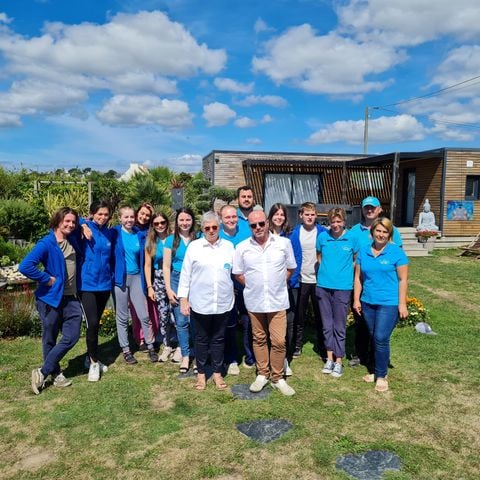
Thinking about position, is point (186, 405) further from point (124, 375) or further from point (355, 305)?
point (355, 305)

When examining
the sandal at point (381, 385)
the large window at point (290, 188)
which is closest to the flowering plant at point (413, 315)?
the sandal at point (381, 385)

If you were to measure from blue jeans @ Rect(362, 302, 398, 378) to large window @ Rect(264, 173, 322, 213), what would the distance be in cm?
1481

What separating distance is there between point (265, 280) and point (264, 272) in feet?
0.24

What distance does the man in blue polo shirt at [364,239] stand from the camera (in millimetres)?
4219

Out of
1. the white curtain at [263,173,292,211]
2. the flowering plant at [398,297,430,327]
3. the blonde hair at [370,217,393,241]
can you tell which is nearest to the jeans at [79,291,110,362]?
the blonde hair at [370,217,393,241]

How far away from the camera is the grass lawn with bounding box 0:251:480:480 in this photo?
9.41 ft

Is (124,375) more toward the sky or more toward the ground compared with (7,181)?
more toward the ground

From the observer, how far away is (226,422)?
11.3 feet

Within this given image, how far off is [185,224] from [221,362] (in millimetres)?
1421

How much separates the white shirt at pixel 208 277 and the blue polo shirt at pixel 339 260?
1.04m

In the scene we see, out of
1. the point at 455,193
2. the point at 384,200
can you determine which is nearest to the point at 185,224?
the point at 455,193

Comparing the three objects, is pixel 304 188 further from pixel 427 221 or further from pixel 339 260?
pixel 339 260

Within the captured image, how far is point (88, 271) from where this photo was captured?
408 centimetres

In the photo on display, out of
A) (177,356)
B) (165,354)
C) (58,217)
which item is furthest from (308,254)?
(58,217)
